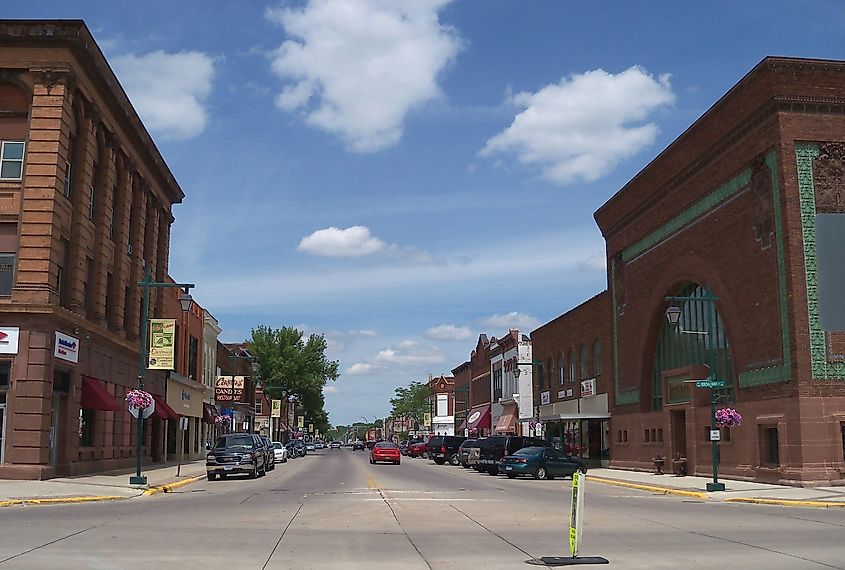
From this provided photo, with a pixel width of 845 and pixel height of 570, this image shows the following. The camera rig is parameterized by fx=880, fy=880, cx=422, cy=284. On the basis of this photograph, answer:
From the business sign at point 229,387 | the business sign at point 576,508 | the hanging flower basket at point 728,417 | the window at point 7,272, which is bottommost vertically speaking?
the business sign at point 576,508

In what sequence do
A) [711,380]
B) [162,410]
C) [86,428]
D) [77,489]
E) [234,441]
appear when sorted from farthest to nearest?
1. [162,410]
2. [234,441]
3. [86,428]
4. [711,380]
5. [77,489]

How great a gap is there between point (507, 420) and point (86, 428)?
4758cm

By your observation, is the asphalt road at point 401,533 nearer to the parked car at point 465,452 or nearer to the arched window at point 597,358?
the parked car at point 465,452

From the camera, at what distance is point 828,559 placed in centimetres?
1286

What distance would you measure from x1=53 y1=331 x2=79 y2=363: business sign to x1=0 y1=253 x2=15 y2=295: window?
2303mm

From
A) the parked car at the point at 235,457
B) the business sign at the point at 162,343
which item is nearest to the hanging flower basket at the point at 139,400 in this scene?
the business sign at the point at 162,343

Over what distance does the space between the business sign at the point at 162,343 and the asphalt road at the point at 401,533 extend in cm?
815

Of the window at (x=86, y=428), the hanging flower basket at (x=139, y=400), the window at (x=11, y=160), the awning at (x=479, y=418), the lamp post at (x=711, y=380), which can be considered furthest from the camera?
the awning at (x=479, y=418)

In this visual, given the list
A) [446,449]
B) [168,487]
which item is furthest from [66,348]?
[446,449]

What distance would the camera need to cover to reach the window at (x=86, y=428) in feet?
117

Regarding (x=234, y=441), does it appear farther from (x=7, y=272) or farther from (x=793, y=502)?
(x=793, y=502)

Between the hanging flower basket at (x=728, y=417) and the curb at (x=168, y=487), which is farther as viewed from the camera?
the hanging flower basket at (x=728, y=417)

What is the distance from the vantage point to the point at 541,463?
127 ft

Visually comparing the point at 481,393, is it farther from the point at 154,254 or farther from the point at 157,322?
the point at 157,322
